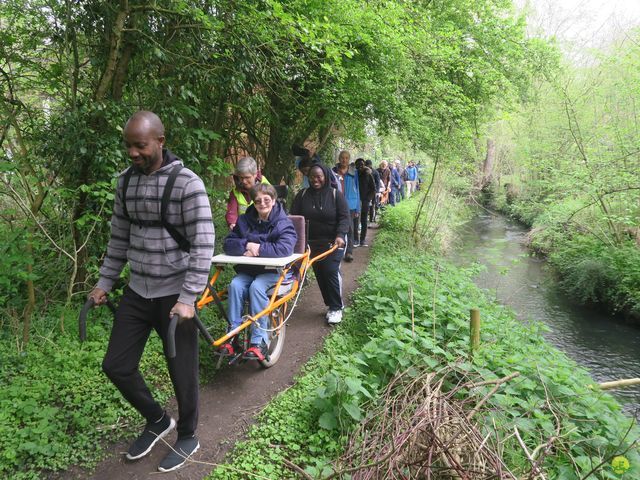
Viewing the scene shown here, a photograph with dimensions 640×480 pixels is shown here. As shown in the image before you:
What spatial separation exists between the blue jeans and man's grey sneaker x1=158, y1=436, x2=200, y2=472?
0.99m

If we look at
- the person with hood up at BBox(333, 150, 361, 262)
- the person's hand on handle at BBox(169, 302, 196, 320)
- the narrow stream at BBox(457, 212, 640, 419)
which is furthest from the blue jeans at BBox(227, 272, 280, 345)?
the narrow stream at BBox(457, 212, 640, 419)

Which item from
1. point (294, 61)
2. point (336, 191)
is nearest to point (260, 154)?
point (294, 61)

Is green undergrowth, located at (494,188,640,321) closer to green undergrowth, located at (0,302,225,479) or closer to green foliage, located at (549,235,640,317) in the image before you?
green foliage, located at (549,235,640,317)

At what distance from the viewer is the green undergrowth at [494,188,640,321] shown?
9.57m

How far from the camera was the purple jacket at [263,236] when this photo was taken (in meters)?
3.78

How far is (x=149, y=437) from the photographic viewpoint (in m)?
2.80

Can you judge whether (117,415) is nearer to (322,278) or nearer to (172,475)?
(172,475)

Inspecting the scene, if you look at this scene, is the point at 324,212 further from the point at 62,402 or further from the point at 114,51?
the point at 62,402

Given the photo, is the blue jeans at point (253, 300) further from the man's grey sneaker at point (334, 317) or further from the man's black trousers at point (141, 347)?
the man's grey sneaker at point (334, 317)

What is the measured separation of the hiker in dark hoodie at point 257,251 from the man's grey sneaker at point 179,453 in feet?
2.70

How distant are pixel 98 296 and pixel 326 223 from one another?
3.12 m

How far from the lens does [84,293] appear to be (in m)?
4.57

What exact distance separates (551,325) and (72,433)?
9162 mm

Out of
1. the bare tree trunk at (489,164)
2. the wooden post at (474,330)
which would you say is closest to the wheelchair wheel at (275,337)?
the wooden post at (474,330)
